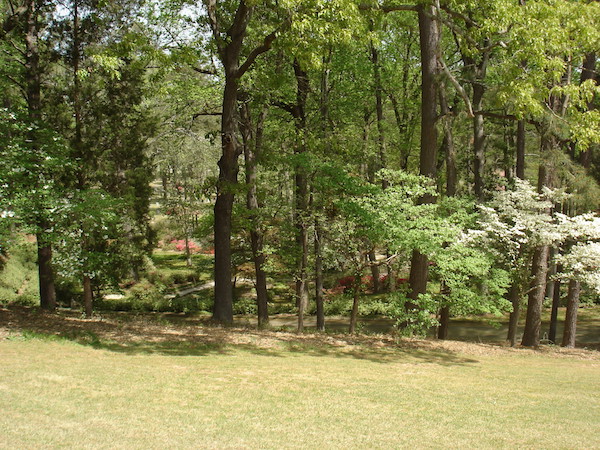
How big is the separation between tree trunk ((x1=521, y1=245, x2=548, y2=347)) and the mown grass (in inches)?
129

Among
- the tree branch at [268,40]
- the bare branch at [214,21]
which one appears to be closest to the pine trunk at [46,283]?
the bare branch at [214,21]

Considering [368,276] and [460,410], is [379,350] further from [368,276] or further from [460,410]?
[368,276]

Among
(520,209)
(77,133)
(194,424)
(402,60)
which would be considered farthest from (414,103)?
(194,424)

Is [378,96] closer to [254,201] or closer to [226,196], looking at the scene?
[254,201]

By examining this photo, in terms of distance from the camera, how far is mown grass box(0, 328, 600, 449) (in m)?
5.50

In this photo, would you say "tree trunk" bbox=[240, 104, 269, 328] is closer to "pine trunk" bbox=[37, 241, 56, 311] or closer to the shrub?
"pine trunk" bbox=[37, 241, 56, 311]

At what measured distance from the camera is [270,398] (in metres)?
6.92

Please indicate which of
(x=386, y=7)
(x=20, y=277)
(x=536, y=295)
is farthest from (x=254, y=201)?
(x=20, y=277)

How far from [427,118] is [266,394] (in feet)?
27.9

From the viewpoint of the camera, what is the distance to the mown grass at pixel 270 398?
18.1 feet

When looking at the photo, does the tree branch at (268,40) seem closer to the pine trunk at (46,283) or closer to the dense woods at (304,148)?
the dense woods at (304,148)

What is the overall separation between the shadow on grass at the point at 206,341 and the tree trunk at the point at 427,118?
1.71 meters

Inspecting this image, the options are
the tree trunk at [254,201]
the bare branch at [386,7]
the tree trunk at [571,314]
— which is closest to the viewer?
the bare branch at [386,7]

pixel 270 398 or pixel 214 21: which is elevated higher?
pixel 214 21
